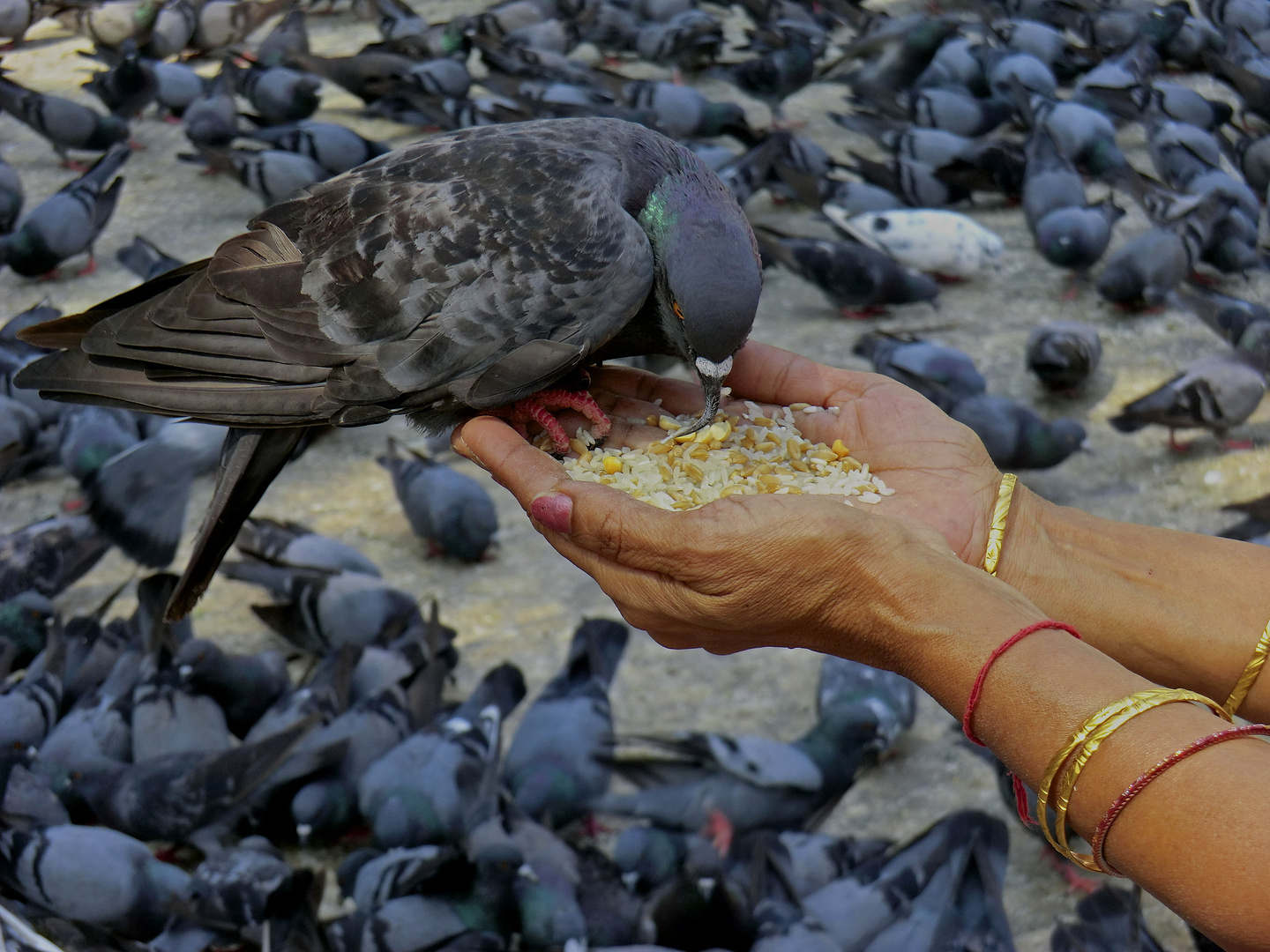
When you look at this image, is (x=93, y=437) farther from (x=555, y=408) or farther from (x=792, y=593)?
(x=792, y=593)

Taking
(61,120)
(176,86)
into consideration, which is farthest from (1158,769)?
(176,86)

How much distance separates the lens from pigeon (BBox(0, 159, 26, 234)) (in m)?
6.29

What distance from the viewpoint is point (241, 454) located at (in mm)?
2840

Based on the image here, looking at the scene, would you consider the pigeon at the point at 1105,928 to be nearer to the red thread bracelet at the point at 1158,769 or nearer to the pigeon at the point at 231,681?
the red thread bracelet at the point at 1158,769

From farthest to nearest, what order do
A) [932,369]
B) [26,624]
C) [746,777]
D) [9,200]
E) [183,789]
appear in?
[9,200] → [932,369] → [26,624] → [746,777] → [183,789]

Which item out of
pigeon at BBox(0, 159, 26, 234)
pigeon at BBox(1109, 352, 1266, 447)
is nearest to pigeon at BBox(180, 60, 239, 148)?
pigeon at BBox(0, 159, 26, 234)

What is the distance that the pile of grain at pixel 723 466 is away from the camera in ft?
8.34

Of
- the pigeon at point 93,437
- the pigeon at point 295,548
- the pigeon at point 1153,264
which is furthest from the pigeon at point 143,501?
the pigeon at point 1153,264

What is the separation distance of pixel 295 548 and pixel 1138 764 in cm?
311

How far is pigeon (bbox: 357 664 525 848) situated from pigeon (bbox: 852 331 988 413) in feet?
8.00

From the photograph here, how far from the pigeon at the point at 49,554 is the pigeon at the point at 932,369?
3223mm

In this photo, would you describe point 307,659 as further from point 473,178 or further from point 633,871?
point 473,178

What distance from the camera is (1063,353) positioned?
504 centimetres

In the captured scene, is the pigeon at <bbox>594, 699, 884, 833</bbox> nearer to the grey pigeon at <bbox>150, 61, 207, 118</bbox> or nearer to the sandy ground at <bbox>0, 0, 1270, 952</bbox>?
the sandy ground at <bbox>0, 0, 1270, 952</bbox>
